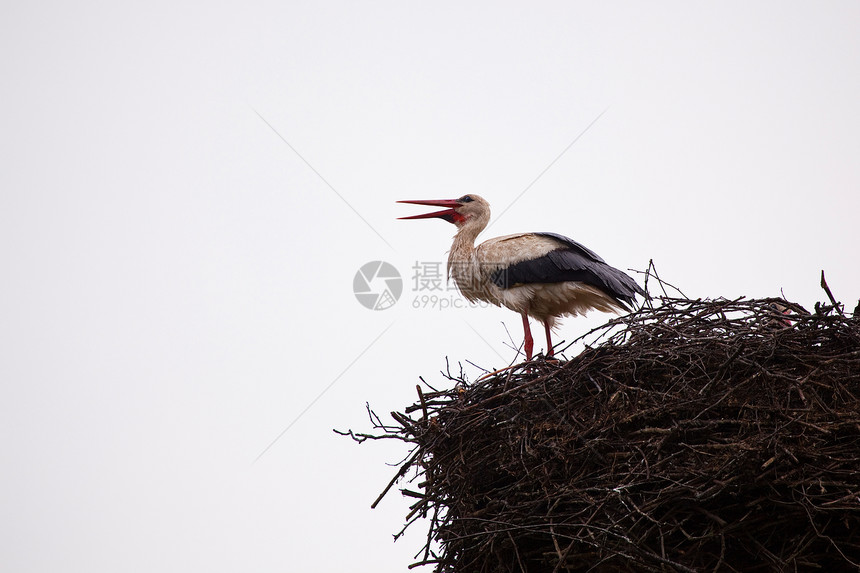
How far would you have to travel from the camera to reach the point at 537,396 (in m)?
3.81

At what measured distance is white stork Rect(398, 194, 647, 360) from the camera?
5.17 m

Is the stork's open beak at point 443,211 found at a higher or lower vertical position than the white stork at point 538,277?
higher

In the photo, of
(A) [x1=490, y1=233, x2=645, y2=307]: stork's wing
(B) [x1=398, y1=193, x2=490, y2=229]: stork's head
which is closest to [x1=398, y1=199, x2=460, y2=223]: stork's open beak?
(B) [x1=398, y1=193, x2=490, y2=229]: stork's head

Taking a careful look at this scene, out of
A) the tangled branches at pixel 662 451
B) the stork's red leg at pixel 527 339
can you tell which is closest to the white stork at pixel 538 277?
the stork's red leg at pixel 527 339

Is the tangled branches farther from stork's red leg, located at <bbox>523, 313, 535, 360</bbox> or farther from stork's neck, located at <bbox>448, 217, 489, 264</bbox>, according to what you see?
stork's neck, located at <bbox>448, 217, 489, 264</bbox>

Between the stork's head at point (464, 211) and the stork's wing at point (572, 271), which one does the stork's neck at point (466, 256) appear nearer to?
the stork's head at point (464, 211)

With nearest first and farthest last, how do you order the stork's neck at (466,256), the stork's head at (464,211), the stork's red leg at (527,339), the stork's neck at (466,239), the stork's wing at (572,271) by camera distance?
the stork's wing at (572,271)
the stork's red leg at (527,339)
the stork's neck at (466,256)
the stork's neck at (466,239)
the stork's head at (464,211)

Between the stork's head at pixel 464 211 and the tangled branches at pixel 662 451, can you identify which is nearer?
the tangled branches at pixel 662 451

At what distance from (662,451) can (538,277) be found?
2076 mm

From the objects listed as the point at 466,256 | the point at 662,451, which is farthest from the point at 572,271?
the point at 662,451

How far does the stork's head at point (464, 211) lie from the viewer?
6324 millimetres

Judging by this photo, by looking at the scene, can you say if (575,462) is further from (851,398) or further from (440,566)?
(851,398)

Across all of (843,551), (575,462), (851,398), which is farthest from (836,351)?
(575,462)

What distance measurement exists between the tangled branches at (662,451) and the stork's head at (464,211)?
2432mm
